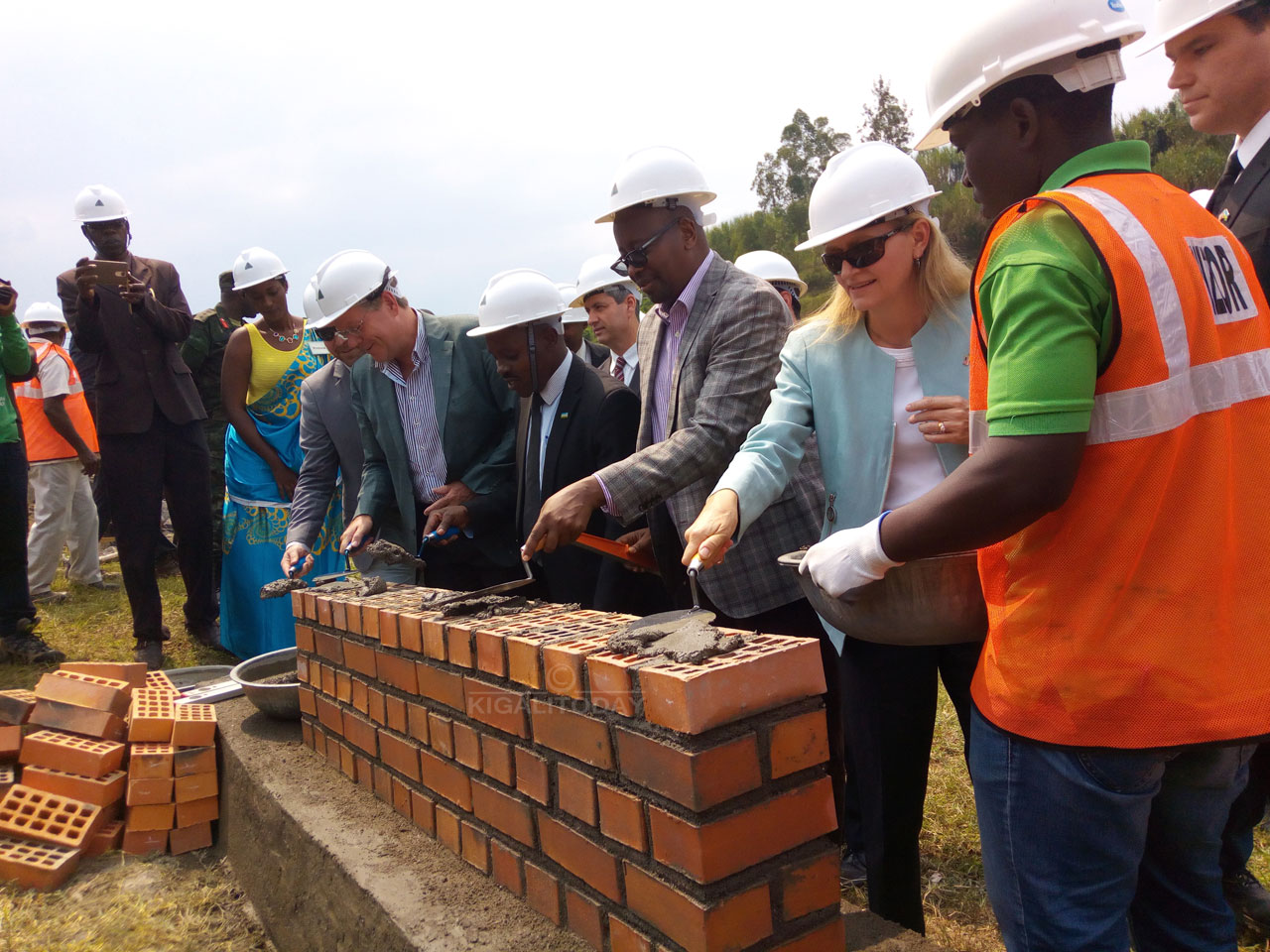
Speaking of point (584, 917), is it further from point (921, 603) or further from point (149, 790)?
point (149, 790)

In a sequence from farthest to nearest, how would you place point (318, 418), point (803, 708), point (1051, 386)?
point (318, 418) → point (803, 708) → point (1051, 386)

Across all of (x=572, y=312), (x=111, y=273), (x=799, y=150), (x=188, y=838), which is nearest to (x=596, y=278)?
(x=572, y=312)

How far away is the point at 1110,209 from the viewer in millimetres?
1149

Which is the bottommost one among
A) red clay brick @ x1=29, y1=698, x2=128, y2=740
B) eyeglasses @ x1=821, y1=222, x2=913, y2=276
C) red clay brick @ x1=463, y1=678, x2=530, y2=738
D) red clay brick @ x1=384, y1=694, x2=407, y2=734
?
red clay brick @ x1=29, y1=698, x2=128, y2=740

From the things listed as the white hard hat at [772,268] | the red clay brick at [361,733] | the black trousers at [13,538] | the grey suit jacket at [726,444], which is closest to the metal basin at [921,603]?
the grey suit jacket at [726,444]

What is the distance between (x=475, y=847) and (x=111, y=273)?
175 inches

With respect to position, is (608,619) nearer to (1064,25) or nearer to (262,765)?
(1064,25)

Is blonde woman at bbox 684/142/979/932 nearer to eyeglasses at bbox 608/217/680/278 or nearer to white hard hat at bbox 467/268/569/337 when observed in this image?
eyeglasses at bbox 608/217/680/278

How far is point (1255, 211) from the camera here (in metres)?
2.08

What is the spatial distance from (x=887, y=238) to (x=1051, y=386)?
44.3 inches

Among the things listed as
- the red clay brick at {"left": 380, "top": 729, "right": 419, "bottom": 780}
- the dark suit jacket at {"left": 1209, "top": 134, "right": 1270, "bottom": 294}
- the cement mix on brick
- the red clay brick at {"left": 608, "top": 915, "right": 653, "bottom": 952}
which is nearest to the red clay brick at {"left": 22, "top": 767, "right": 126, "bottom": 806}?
the cement mix on brick

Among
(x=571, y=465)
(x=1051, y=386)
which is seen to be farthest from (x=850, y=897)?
(x=1051, y=386)

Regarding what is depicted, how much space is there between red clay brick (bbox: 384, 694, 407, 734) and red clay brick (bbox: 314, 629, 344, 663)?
1.12ft

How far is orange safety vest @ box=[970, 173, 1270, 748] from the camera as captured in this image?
3.69 feet
